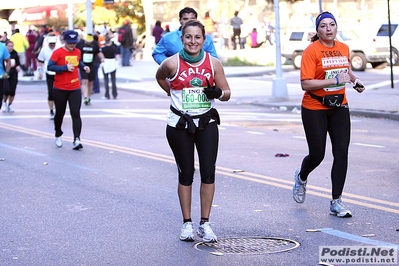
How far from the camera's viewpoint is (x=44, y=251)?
7008mm

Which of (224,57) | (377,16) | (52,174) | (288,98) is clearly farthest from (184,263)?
(377,16)

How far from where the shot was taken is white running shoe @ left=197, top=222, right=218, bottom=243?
705 centimetres

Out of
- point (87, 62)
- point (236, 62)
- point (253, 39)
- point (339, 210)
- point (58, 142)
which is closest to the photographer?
point (339, 210)

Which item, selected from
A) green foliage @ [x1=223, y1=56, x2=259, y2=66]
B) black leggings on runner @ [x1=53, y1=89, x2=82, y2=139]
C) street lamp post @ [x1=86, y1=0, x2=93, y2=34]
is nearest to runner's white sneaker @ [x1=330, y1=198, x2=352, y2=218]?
black leggings on runner @ [x1=53, y1=89, x2=82, y2=139]

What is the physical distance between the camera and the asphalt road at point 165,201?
691cm

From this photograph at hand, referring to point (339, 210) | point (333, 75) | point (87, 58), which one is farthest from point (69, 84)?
point (87, 58)

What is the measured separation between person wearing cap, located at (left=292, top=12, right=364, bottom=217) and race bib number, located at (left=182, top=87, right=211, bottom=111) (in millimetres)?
1292

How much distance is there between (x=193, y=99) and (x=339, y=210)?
6.27ft

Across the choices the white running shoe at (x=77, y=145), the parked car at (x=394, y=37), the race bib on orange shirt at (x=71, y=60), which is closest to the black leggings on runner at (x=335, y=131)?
the white running shoe at (x=77, y=145)

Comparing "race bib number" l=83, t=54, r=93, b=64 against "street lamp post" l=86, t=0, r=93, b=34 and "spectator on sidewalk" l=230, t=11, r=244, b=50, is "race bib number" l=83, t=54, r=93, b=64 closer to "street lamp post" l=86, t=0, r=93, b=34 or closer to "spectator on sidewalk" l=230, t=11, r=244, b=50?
"street lamp post" l=86, t=0, r=93, b=34

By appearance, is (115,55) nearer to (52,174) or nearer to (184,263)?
(52,174)

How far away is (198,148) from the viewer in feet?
23.5

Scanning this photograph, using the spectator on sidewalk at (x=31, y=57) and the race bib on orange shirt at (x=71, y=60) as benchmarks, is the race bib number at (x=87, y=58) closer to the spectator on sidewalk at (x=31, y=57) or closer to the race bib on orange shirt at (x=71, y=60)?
the race bib on orange shirt at (x=71, y=60)

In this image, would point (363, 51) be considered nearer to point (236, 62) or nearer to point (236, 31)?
point (236, 62)
